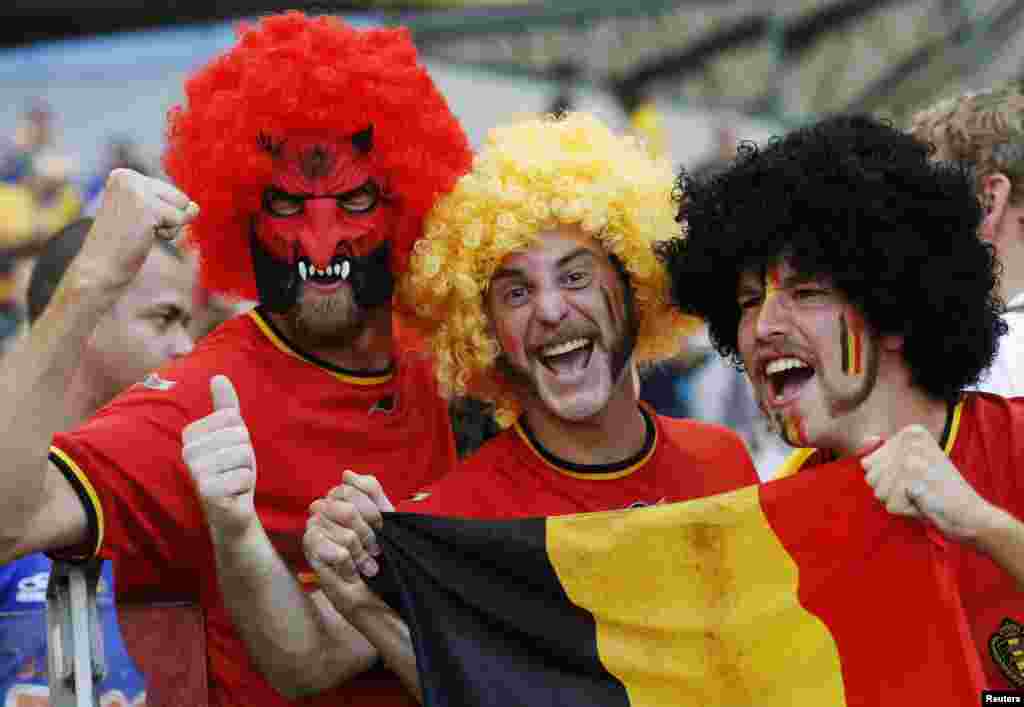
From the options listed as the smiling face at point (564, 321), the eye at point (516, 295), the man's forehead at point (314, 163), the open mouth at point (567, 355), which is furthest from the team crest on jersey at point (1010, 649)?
the man's forehead at point (314, 163)

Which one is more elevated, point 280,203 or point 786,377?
point 280,203

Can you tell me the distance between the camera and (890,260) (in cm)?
374

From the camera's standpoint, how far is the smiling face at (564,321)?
4.20 m

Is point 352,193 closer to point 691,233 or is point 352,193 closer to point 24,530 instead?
point 691,233

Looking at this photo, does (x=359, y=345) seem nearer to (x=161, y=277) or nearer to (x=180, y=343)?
(x=180, y=343)

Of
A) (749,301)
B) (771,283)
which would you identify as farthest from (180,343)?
(771,283)

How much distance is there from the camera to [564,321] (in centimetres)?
420

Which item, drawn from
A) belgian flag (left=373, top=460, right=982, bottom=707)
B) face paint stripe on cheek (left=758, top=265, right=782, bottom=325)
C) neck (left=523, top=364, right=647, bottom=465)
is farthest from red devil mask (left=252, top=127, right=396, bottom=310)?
face paint stripe on cheek (left=758, top=265, right=782, bottom=325)

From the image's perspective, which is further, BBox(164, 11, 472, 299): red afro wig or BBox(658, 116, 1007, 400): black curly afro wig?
BBox(164, 11, 472, 299): red afro wig

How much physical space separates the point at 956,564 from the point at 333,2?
855 cm

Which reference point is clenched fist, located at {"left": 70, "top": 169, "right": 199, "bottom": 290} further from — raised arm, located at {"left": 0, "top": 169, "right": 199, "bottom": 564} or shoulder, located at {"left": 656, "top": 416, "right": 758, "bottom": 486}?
shoulder, located at {"left": 656, "top": 416, "right": 758, "bottom": 486}

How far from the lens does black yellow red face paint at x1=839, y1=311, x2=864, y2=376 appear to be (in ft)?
12.3

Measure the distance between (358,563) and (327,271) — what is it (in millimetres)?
920

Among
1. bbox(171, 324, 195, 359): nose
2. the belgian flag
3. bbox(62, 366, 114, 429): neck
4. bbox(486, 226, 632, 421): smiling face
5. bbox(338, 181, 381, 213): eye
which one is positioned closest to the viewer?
the belgian flag
